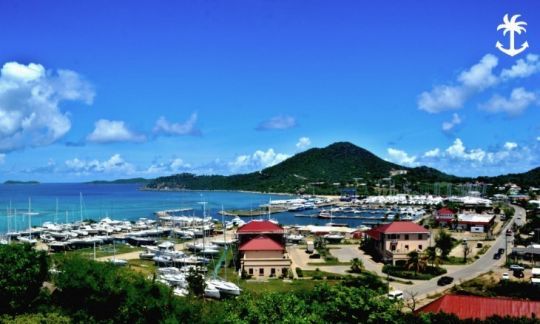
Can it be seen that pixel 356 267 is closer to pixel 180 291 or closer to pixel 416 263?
pixel 416 263

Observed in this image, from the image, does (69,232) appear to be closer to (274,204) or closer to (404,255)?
(404,255)

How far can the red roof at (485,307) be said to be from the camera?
23500 mm

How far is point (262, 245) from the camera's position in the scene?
46.1 metres

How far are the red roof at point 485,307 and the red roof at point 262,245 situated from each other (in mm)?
22362

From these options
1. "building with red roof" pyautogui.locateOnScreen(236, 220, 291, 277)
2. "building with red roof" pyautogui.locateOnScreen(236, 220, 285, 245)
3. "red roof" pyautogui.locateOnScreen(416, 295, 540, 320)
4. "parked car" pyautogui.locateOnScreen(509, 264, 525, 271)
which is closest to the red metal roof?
"parked car" pyautogui.locateOnScreen(509, 264, 525, 271)

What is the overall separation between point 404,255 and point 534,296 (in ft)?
53.1

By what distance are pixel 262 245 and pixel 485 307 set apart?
24.6 meters

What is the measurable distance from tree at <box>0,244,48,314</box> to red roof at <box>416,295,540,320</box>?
22152mm

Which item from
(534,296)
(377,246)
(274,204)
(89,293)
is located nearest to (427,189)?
(274,204)

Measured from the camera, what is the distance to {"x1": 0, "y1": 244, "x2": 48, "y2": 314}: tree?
28.3m

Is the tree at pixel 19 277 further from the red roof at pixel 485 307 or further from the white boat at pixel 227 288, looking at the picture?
the red roof at pixel 485 307

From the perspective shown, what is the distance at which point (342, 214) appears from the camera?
12600 cm

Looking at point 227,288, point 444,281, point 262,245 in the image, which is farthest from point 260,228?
point 444,281

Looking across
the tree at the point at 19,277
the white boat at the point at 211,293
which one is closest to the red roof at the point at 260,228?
the white boat at the point at 211,293
